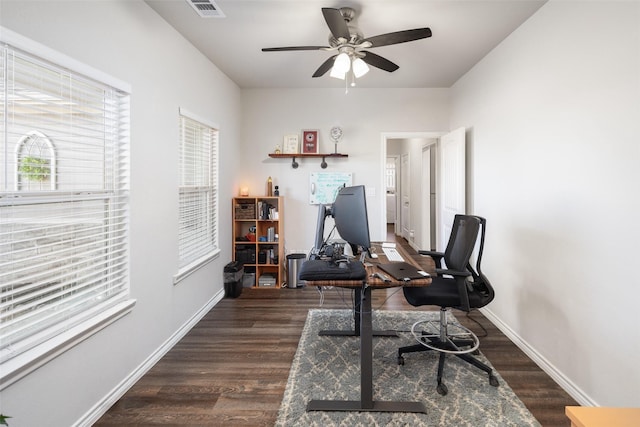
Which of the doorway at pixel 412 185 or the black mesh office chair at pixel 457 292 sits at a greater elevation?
the doorway at pixel 412 185

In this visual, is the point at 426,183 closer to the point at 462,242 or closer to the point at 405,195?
the point at 405,195

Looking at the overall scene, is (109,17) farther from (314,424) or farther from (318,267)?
(314,424)

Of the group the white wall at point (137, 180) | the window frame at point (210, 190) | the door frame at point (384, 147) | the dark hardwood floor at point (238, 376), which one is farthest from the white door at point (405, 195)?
the white wall at point (137, 180)

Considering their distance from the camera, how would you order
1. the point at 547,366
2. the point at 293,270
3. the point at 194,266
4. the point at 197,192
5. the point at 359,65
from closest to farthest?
the point at 547,366
the point at 359,65
the point at 194,266
the point at 197,192
the point at 293,270

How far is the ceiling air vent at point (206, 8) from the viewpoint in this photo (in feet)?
7.23

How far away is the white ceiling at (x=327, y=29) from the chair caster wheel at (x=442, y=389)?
105 inches

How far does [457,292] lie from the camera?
2.21 metres

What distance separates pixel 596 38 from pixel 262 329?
129 inches

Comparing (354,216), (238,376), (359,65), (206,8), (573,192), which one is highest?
(206,8)

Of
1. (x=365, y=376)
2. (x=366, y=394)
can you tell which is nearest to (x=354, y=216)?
(x=365, y=376)

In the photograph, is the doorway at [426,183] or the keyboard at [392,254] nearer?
the keyboard at [392,254]

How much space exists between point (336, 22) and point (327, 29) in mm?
634

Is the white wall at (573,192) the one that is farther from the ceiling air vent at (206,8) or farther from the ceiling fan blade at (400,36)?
the ceiling air vent at (206,8)

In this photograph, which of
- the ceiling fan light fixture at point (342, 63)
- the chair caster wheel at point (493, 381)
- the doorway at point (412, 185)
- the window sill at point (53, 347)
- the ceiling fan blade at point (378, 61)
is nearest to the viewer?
the window sill at point (53, 347)
